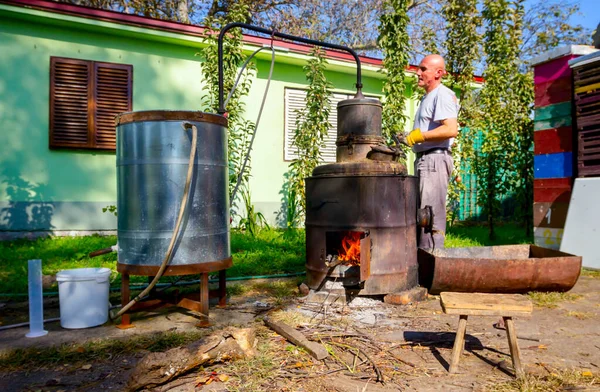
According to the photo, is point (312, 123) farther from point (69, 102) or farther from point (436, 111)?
point (69, 102)

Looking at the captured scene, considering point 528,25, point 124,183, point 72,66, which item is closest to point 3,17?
point 72,66

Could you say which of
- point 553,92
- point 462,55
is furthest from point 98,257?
point 462,55

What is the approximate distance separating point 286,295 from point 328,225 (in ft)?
2.66

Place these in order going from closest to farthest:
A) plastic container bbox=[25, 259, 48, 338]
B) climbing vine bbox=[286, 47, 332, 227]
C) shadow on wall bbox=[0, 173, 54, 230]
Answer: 1. plastic container bbox=[25, 259, 48, 338]
2. shadow on wall bbox=[0, 173, 54, 230]
3. climbing vine bbox=[286, 47, 332, 227]

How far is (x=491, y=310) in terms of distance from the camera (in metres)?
2.34

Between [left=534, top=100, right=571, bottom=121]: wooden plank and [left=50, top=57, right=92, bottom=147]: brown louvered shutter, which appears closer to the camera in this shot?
[left=534, top=100, right=571, bottom=121]: wooden plank

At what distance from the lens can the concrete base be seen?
149 inches

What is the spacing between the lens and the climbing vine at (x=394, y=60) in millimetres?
7344

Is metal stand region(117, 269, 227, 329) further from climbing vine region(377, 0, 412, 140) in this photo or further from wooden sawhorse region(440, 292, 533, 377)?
climbing vine region(377, 0, 412, 140)

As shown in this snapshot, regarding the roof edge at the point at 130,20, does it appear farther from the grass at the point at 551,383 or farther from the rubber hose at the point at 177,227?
the grass at the point at 551,383

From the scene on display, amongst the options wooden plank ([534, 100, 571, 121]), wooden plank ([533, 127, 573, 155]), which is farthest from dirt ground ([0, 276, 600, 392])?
wooden plank ([534, 100, 571, 121])

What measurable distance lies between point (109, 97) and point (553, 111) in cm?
694

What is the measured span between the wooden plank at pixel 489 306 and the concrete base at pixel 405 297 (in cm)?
137

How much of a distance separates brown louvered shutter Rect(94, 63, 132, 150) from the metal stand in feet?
15.3
